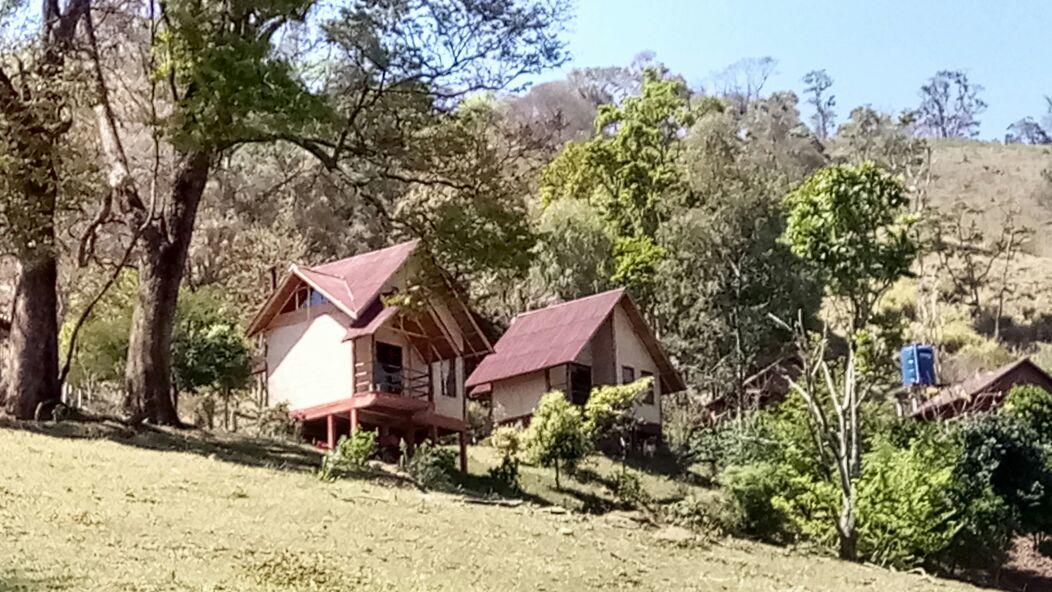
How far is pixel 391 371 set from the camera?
132 feet

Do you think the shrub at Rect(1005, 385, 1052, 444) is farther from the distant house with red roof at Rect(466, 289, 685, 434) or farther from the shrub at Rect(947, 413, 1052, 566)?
the distant house with red roof at Rect(466, 289, 685, 434)

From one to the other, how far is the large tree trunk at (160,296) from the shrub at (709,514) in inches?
427

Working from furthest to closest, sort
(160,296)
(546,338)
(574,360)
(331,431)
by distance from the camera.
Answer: (546,338)
(574,360)
(331,431)
(160,296)

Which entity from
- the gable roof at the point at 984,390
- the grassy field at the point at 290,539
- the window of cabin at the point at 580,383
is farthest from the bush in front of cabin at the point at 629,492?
the gable roof at the point at 984,390

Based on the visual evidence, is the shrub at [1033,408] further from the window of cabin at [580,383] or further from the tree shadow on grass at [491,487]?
the tree shadow on grass at [491,487]

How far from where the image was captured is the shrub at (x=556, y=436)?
3581 cm

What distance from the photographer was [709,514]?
31219 mm

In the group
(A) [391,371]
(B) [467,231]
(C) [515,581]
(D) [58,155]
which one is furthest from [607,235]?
(C) [515,581]

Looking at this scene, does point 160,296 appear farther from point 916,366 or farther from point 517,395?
point 916,366

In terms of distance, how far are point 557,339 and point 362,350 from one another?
9140 millimetres

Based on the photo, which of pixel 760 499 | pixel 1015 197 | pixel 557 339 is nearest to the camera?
pixel 760 499

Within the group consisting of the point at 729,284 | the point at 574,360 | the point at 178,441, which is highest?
the point at 729,284

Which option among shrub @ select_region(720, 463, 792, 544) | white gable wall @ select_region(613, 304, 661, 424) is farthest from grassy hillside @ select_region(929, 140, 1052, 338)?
shrub @ select_region(720, 463, 792, 544)

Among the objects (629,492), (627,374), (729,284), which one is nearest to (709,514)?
(629,492)
